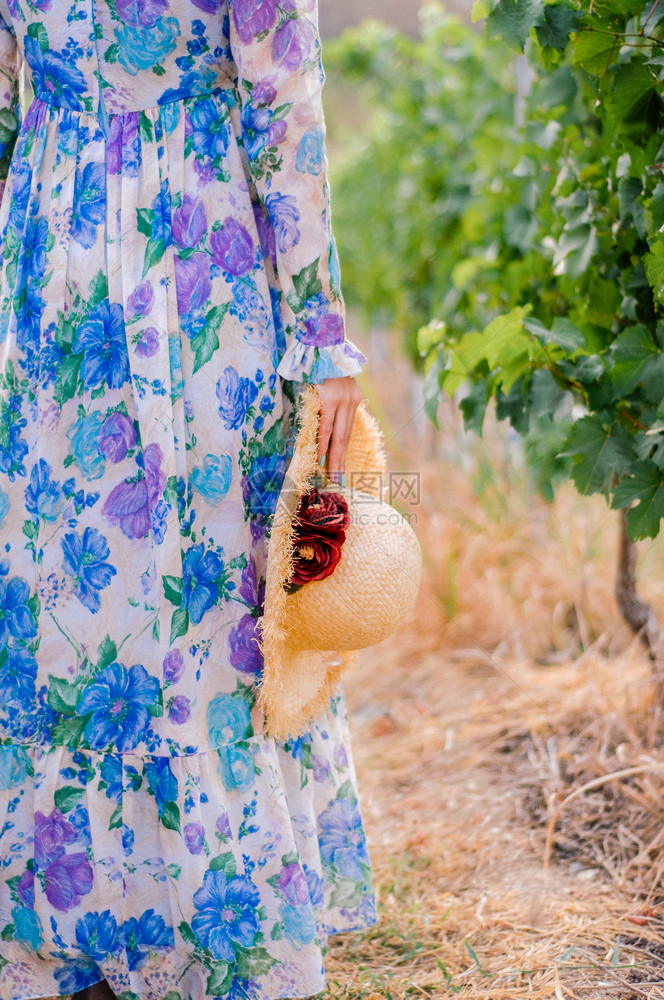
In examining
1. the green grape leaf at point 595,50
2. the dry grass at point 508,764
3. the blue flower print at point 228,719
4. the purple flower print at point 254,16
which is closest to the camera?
the purple flower print at point 254,16

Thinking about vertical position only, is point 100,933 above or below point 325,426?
below

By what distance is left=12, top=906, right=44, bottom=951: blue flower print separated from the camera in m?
1.18

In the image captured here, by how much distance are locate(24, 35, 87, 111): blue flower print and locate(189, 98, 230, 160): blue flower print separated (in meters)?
0.15

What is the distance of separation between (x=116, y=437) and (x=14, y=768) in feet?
1.56

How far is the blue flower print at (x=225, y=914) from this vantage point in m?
1.14

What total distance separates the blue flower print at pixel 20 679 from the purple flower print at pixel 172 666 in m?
0.19

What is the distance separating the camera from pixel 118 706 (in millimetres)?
1147

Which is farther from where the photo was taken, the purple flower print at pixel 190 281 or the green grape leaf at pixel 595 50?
the green grape leaf at pixel 595 50

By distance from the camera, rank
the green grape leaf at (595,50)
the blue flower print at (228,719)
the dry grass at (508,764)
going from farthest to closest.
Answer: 1. the dry grass at (508,764)
2. the green grape leaf at (595,50)
3. the blue flower print at (228,719)

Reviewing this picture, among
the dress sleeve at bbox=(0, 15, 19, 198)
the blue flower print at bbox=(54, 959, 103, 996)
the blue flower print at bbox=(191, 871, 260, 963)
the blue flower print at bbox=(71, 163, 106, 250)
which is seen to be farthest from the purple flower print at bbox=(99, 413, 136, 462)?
the blue flower print at bbox=(54, 959, 103, 996)

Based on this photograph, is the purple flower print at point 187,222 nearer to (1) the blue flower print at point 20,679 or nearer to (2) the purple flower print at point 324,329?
(2) the purple flower print at point 324,329

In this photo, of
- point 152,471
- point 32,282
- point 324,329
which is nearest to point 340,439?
point 324,329

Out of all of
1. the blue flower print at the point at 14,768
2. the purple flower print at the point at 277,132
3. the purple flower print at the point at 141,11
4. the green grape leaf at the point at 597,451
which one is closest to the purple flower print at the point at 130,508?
the blue flower print at the point at 14,768

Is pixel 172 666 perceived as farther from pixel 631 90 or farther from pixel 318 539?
pixel 631 90
